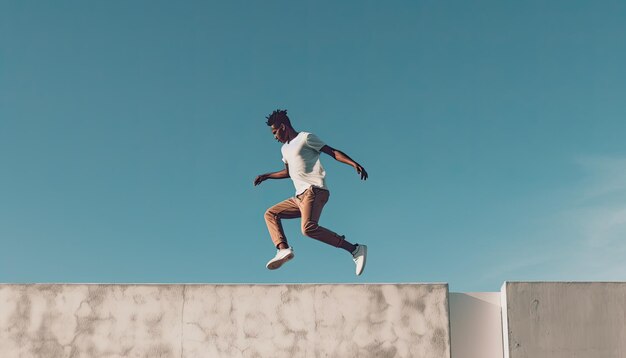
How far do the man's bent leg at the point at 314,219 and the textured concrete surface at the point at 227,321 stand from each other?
1330mm

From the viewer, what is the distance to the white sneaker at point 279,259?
1434 centimetres

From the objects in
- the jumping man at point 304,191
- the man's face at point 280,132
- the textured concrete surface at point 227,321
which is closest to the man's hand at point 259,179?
the jumping man at point 304,191

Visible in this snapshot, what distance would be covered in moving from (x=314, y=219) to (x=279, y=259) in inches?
33.6

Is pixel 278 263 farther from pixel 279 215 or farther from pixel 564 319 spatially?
pixel 564 319

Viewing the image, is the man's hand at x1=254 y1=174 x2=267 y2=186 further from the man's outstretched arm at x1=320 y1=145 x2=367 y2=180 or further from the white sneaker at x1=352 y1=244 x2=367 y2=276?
the white sneaker at x1=352 y1=244 x2=367 y2=276

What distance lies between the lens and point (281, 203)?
1480 cm

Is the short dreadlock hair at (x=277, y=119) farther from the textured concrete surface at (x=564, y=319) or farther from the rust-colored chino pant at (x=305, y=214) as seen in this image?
the textured concrete surface at (x=564, y=319)

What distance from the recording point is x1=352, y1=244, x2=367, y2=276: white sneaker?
1423cm

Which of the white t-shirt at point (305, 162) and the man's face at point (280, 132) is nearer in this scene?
the white t-shirt at point (305, 162)

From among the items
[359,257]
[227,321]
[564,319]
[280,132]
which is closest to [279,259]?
[359,257]

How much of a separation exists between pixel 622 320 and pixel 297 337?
4.72 meters

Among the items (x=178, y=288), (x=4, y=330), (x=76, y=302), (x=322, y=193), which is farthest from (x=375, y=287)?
(x=4, y=330)

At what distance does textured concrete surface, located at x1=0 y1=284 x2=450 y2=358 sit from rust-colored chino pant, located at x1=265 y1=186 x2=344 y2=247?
1349mm

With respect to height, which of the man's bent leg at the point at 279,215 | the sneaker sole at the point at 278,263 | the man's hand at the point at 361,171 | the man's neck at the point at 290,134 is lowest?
the sneaker sole at the point at 278,263
